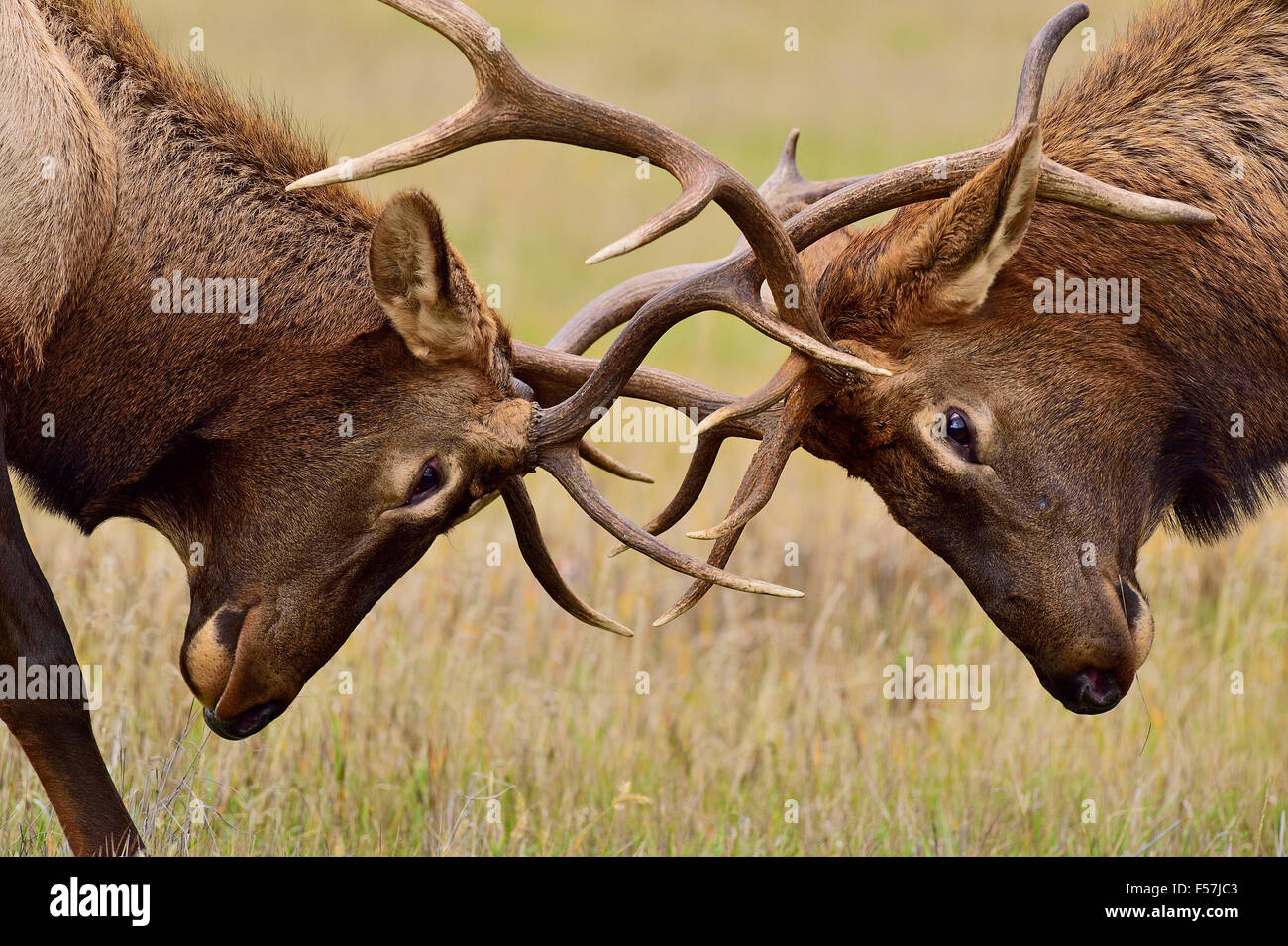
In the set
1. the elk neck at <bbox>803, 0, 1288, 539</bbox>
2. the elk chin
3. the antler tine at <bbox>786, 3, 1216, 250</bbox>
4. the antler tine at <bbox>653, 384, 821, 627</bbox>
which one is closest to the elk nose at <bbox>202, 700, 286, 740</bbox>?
the elk chin

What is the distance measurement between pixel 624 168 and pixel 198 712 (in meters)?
15.4

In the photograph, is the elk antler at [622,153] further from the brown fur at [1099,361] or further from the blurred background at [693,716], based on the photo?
the blurred background at [693,716]

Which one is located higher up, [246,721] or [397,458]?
[397,458]

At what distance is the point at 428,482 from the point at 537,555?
0.56 meters

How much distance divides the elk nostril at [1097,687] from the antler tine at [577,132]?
49.8 inches

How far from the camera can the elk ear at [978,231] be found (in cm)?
436

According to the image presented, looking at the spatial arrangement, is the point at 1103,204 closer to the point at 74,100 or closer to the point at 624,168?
the point at 74,100

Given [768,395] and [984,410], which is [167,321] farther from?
[984,410]

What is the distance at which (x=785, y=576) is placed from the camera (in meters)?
8.12

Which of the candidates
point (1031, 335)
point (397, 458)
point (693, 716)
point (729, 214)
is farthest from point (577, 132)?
point (693, 716)

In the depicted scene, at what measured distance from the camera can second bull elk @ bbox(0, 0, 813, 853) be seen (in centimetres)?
458

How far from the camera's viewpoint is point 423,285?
4.52m

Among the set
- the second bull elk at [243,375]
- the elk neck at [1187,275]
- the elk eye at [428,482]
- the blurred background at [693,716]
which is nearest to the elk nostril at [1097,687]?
the elk neck at [1187,275]

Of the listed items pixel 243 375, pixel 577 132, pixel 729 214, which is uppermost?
pixel 577 132
